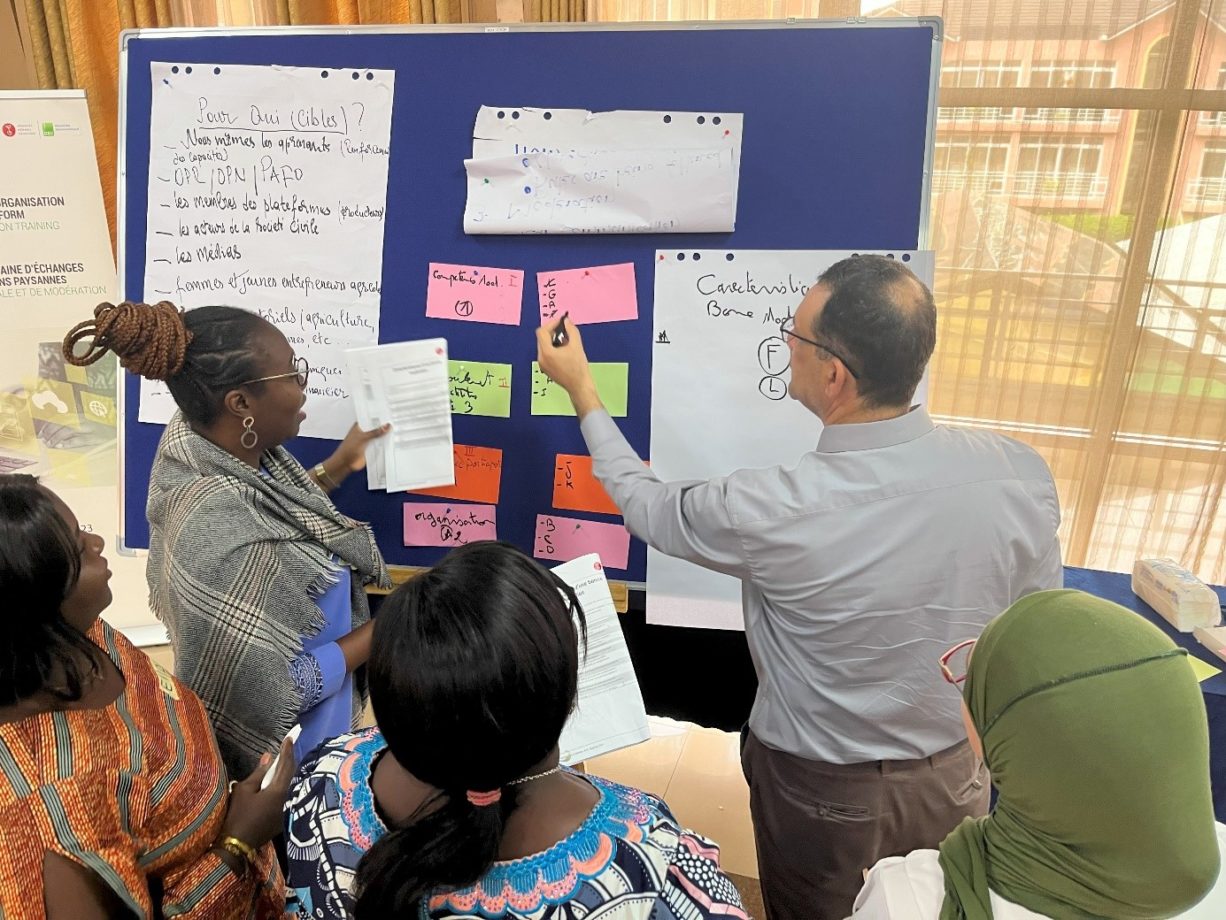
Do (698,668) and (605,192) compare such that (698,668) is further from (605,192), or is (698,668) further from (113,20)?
(113,20)

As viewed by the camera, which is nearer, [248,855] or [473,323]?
[248,855]

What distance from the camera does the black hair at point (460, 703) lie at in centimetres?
67

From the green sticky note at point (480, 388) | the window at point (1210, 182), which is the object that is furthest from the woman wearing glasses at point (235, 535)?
the window at point (1210, 182)

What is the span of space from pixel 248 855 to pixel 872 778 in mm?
967

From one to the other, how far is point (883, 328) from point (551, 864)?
33.8 inches

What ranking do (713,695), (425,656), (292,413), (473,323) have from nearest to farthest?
(425,656), (292,413), (473,323), (713,695)

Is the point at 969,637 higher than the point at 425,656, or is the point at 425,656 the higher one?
the point at 425,656

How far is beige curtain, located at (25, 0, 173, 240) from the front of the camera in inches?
101

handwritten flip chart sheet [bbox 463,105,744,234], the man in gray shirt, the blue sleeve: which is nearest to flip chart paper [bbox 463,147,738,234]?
handwritten flip chart sheet [bbox 463,105,744,234]

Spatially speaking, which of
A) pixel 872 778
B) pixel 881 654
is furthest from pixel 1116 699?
pixel 872 778

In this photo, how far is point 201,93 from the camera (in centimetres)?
Answer: 171

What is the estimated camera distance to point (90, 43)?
102 inches

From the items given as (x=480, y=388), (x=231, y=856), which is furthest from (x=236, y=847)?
(x=480, y=388)

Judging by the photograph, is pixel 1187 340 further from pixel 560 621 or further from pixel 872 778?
pixel 560 621
